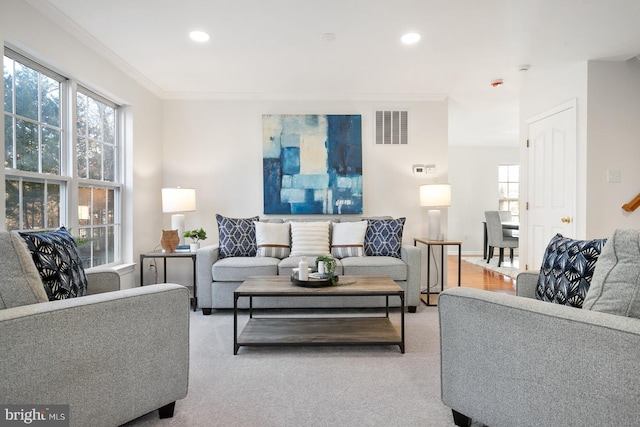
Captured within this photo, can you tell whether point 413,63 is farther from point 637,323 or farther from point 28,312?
point 28,312

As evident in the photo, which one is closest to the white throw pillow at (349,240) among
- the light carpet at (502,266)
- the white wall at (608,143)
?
the white wall at (608,143)

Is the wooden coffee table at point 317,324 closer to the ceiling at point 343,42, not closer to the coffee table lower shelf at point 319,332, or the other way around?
the coffee table lower shelf at point 319,332

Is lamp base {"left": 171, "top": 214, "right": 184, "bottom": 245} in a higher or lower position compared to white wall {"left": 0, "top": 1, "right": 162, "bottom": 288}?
lower

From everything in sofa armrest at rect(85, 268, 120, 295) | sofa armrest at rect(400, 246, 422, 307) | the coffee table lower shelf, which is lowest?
the coffee table lower shelf

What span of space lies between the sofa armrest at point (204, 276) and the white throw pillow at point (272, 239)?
546mm

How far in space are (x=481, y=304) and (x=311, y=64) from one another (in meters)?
2.81

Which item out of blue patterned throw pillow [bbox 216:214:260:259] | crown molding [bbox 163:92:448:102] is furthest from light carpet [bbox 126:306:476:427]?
crown molding [bbox 163:92:448:102]

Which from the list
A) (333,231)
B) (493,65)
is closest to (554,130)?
(493,65)

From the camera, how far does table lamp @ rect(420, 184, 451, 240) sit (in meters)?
4.04

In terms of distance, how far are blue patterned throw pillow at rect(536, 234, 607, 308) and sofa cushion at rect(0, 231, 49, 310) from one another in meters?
2.26

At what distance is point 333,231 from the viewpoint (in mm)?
3977

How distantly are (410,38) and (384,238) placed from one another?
6.21 ft

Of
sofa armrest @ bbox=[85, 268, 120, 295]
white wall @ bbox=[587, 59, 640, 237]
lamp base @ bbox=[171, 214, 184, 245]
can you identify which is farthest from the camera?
lamp base @ bbox=[171, 214, 184, 245]

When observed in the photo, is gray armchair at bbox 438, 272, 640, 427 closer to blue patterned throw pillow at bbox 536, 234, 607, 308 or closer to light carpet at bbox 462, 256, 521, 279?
blue patterned throw pillow at bbox 536, 234, 607, 308
